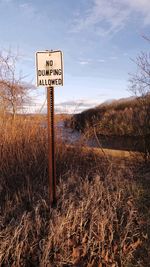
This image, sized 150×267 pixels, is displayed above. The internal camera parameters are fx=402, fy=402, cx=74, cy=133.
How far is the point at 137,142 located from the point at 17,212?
19.3 ft

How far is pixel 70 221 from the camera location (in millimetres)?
4309

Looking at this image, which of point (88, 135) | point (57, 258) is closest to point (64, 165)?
point (88, 135)

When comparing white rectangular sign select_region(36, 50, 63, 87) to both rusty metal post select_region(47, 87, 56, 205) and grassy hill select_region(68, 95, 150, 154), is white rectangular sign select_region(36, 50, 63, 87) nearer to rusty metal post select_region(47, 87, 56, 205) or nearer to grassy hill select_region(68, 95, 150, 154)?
rusty metal post select_region(47, 87, 56, 205)

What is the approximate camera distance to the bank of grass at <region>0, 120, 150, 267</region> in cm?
389

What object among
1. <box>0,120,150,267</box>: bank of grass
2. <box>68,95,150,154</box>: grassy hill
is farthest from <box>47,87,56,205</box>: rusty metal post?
<box>68,95,150,154</box>: grassy hill

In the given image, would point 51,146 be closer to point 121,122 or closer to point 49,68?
point 49,68

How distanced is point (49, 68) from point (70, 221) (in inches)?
72.3

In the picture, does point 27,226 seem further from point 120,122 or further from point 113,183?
point 120,122

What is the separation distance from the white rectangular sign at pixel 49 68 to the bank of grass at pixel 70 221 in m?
1.47

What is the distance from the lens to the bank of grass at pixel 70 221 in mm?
3891

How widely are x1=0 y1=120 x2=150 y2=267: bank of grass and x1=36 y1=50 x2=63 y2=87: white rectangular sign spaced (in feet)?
4.82

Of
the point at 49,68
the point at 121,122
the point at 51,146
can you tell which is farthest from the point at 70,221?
the point at 121,122

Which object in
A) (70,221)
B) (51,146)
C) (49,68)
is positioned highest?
(49,68)

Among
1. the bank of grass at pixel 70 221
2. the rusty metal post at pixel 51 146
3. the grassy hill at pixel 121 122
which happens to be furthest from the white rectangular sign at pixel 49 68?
the grassy hill at pixel 121 122
